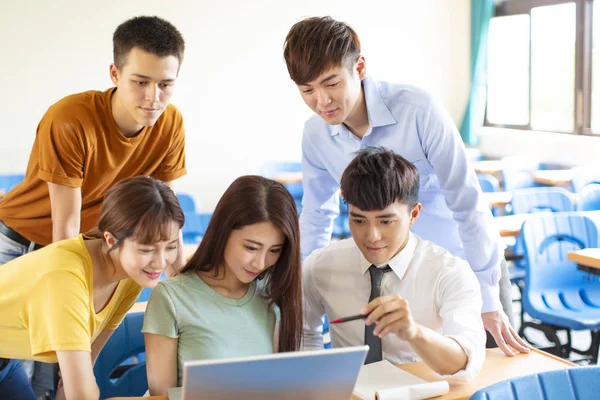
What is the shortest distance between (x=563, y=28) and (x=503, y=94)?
108 cm

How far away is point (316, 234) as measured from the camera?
2316 millimetres

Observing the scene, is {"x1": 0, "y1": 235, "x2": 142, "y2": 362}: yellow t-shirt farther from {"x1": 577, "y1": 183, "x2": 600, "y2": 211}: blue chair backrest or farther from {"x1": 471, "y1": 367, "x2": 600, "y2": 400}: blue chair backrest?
{"x1": 577, "y1": 183, "x2": 600, "y2": 211}: blue chair backrest

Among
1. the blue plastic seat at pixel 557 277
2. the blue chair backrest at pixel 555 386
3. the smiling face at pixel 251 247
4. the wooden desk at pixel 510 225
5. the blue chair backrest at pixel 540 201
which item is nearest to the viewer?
the blue chair backrest at pixel 555 386

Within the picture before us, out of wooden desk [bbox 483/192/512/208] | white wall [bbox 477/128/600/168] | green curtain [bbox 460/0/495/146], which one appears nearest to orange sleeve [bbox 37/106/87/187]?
wooden desk [bbox 483/192/512/208]

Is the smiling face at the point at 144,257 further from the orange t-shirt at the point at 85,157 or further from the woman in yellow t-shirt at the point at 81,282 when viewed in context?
the orange t-shirt at the point at 85,157

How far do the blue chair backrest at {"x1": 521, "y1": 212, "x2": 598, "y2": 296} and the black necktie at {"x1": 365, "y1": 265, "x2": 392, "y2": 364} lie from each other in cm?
181

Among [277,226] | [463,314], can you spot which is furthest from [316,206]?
[463,314]

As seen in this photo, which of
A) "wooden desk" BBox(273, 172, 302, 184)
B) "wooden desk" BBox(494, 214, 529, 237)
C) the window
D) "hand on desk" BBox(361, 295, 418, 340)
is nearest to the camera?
"hand on desk" BBox(361, 295, 418, 340)

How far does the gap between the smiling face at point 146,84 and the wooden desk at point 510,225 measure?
7.77 ft

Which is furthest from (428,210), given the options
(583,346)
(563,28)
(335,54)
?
(563,28)

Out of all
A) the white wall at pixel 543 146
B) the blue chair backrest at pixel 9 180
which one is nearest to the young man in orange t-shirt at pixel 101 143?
A: the blue chair backrest at pixel 9 180

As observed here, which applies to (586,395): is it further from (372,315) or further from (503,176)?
(503,176)

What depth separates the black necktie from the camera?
176 centimetres

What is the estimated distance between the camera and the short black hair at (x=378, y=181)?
1.79m
